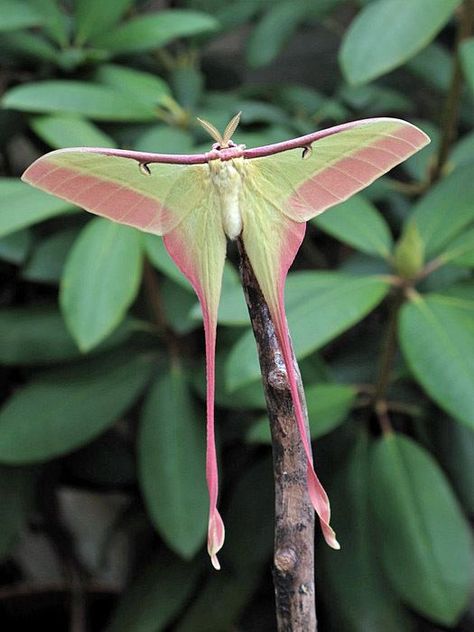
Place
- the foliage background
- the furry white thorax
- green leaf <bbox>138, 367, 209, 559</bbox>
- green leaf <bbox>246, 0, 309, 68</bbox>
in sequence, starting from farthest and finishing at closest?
green leaf <bbox>246, 0, 309, 68</bbox>, green leaf <bbox>138, 367, 209, 559</bbox>, the foliage background, the furry white thorax

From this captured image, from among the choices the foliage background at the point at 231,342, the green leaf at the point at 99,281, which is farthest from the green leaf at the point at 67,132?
the green leaf at the point at 99,281

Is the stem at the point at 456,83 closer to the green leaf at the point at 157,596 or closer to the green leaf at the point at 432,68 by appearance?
the green leaf at the point at 432,68

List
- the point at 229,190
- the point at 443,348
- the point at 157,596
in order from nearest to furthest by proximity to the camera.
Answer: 1. the point at 229,190
2. the point at 443,348
3. the point at 157,596

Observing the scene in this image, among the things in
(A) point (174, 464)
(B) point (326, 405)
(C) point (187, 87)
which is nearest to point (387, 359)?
(B) point (326, 405)

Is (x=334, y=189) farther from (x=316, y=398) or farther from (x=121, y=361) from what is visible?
(x=121, y=361)

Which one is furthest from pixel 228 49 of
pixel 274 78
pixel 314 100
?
pixel 314 100

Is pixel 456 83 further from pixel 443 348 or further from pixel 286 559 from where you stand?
pixel 286 559

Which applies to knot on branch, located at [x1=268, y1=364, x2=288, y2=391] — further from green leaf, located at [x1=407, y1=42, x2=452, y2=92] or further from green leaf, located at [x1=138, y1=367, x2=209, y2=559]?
green leaf, located at [x1=407, y1=42, x2=452, y2=92]

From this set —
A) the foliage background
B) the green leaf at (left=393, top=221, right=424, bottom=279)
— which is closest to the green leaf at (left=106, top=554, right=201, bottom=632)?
the foliage background
